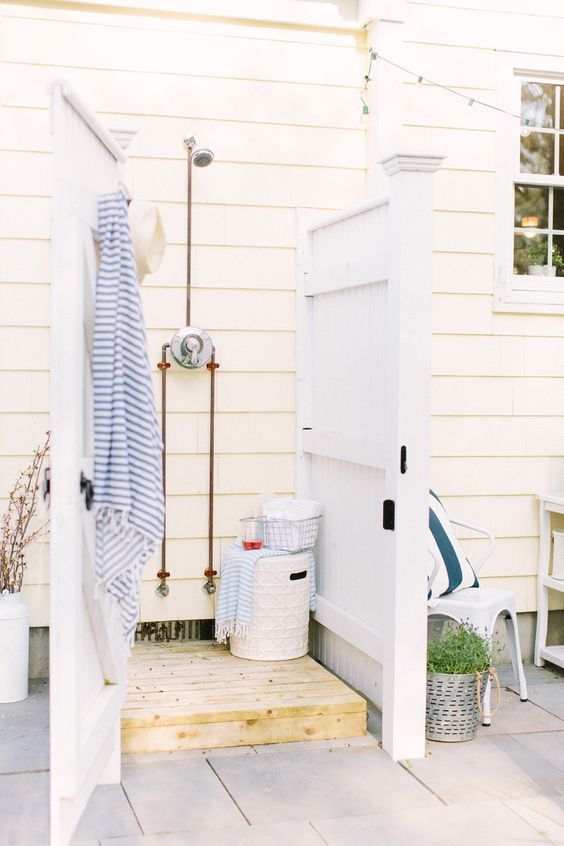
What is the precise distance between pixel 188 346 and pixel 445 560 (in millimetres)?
1409

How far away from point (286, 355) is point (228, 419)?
39 cm

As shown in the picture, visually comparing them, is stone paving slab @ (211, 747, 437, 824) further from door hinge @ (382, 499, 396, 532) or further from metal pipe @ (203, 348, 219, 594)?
metal pipe @ (203, 348, 219, 594)

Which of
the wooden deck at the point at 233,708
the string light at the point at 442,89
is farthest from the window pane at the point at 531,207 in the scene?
the wooden deck at the point at 233,708

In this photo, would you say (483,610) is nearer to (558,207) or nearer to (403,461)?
(403,461)

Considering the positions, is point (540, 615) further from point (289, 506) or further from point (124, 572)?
point (124, 572)

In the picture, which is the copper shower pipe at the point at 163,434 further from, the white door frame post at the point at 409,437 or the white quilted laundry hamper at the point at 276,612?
the white door frame post at the point at 409,437

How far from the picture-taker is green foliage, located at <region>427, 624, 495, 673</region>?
3.82 metres

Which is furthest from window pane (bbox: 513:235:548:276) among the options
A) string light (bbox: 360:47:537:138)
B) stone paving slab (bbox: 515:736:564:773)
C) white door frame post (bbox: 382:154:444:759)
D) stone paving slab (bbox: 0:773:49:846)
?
stone paving slab (bbox: 0:773:49:846)

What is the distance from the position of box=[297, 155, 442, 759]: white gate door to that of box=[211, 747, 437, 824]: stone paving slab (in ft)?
0.55

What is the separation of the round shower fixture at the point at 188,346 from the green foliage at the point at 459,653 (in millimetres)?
1556

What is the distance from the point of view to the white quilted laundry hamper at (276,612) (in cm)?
430

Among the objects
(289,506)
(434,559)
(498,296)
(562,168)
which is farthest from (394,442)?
(562,168)

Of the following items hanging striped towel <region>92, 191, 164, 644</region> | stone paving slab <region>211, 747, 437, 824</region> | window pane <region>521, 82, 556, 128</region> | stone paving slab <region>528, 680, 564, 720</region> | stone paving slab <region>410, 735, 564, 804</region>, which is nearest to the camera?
hanging striped towel <region>92, 191, 164, 644</region>

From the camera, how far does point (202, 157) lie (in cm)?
449
